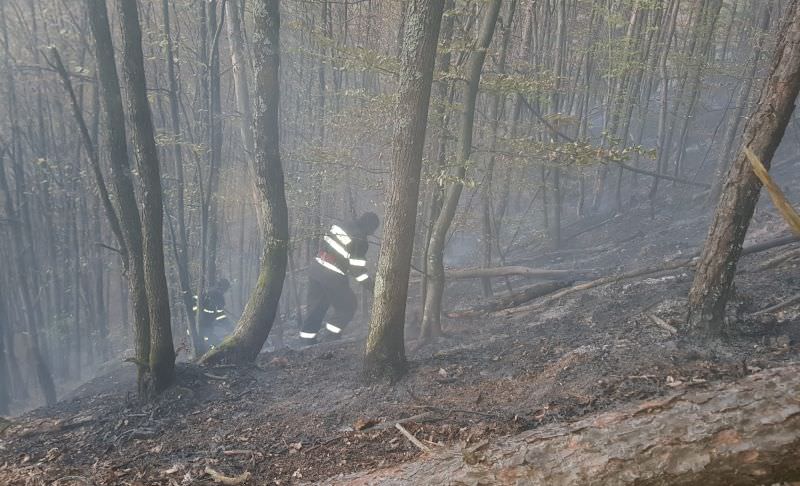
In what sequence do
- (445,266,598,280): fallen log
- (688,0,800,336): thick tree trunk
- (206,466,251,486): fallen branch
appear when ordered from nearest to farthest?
(206,466,251,486): fallen branch < (688,0,800,336): thick tree trunk < (445,266,598,280): fallen log

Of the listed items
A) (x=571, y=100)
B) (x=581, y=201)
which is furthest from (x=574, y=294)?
(x=571, y=100)

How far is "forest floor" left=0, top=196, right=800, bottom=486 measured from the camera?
4008 mm

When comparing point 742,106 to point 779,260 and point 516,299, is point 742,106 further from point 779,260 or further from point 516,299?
point 516,299

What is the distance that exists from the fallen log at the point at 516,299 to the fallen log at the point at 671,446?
19.1ft

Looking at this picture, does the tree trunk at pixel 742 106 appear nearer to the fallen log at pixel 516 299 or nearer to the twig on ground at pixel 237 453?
the fallen log at pixel 516 299

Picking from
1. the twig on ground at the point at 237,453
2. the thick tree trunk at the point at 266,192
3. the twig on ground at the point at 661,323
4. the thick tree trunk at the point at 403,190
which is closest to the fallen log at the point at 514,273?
the thick tree trunk at the point at 266,192

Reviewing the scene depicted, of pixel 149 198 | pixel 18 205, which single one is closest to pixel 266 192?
pixel 149 198

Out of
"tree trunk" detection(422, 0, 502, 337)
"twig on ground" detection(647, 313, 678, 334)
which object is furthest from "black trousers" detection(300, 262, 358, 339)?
"twig on ground" detection(647, 313, 678, 334)

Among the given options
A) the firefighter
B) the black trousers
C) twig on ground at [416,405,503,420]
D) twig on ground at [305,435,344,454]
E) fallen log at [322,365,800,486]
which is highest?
fallen log at [322,365,800,486]

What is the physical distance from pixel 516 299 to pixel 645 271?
6.22ft

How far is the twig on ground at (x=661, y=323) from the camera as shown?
502cm

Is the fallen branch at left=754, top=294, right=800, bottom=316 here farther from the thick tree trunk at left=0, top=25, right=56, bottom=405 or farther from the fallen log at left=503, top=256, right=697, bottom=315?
the thick tree trunk at left=0, top=25, right=56, bottom=405

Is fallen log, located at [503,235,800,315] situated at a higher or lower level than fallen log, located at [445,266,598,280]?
higher

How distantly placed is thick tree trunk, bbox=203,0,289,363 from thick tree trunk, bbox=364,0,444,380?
7.40 feet
